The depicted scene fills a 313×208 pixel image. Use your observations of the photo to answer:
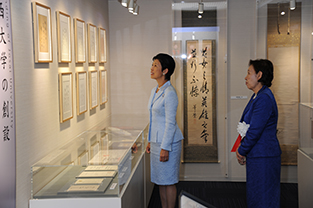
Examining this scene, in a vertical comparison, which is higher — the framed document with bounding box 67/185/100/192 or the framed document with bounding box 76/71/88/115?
the framed document with bounding box 76/71/88/115

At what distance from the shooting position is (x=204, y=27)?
15.1ft

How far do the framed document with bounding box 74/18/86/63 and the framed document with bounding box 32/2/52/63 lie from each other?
619 mm

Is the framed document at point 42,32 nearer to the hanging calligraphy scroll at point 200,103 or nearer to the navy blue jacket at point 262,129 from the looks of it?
the navy blue jacket at point 262,129

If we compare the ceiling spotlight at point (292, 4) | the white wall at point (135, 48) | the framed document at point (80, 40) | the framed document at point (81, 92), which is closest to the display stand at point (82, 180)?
the framed document at point (81, 92)

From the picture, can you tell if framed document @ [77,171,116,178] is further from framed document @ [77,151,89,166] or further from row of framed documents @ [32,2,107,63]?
row of framed documents @ [32,2,107,63]

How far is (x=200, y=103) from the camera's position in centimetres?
469

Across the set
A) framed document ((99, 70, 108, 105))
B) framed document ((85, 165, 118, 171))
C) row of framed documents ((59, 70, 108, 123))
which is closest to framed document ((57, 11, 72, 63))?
row of framed documents ((59, 70, 108, 123))

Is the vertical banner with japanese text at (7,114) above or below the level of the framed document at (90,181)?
above

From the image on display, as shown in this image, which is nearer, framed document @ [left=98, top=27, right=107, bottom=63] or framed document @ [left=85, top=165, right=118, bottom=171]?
framed document @ [left=85, top=165, right=118, bottom=171]

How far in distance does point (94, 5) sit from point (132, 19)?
Answer: 824 millimetres

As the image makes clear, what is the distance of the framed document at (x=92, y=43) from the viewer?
144 inches

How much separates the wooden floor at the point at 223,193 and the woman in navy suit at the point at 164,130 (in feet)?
3.25

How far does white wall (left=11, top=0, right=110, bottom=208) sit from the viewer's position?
214 centimetres

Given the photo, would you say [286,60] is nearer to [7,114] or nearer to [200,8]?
[200,8]
